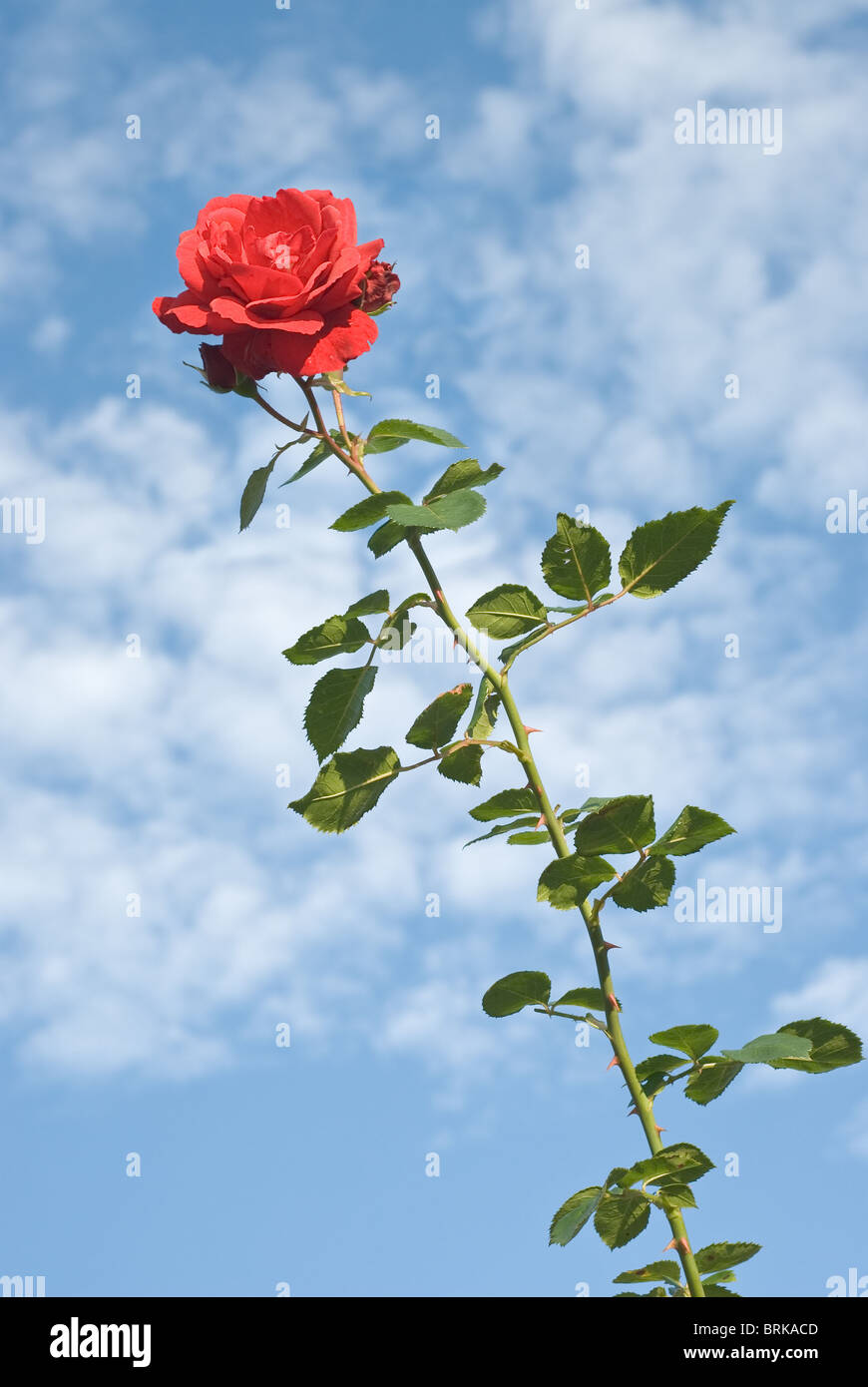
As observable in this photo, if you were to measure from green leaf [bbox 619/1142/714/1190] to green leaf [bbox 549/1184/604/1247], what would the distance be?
0.15m

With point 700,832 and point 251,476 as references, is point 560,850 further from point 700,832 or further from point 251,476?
point 251,476

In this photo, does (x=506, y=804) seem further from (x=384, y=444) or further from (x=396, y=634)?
(x=384, y=444)

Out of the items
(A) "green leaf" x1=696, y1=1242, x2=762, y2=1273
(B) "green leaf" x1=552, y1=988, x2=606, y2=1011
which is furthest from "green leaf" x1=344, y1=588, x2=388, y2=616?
(A) "green leaf" x1=696, y1=1242, x2=762, y2=1273

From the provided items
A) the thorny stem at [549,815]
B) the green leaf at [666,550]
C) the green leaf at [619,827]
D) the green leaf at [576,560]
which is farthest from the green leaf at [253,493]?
the green leaf at [619,827]

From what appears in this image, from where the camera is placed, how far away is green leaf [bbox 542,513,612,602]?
9.80 ft

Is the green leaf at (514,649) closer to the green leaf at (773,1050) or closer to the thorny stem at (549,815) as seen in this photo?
the thorny stem at (549,815)

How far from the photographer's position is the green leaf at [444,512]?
2689 mm

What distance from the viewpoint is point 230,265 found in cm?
285
